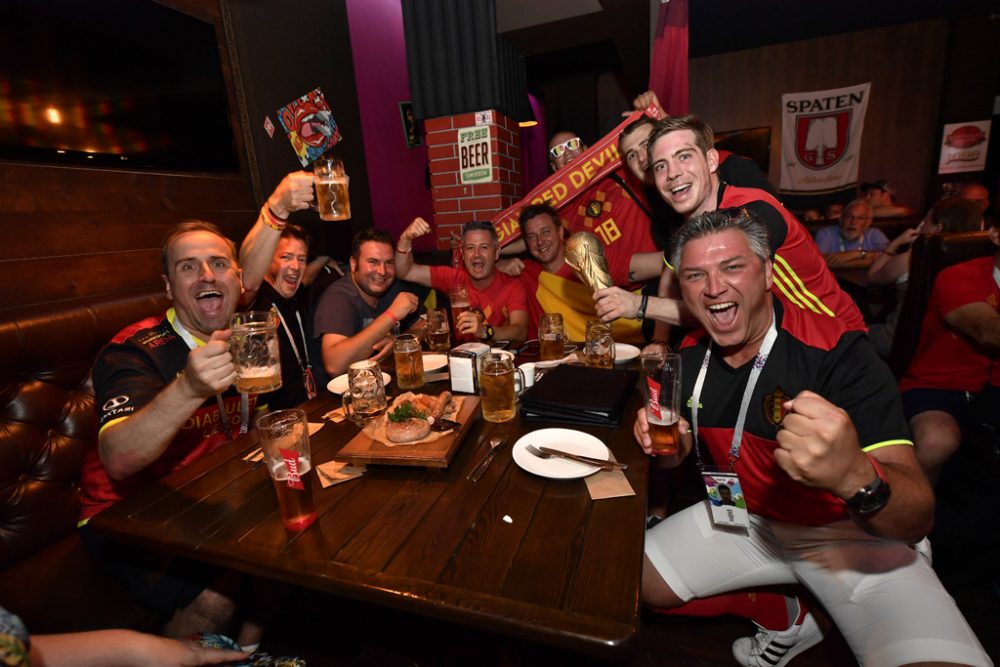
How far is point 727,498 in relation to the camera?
137 centimetres

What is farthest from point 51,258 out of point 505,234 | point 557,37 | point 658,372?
point 557,37

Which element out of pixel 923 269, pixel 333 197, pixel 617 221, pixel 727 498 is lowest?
pixel 727 498

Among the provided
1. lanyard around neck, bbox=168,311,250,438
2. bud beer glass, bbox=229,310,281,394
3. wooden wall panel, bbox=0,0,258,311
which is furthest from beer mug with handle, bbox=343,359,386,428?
wooden wall panel, bbox=0,0,258,311

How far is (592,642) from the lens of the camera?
760mm

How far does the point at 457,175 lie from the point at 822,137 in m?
7.33

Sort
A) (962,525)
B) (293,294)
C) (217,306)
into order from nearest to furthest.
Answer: (217,306) < (962,525) < (293,294)

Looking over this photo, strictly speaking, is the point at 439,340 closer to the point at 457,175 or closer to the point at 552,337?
the point at 552,337

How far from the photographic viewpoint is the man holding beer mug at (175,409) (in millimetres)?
1278

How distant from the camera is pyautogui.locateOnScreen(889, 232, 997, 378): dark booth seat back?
2471 mm

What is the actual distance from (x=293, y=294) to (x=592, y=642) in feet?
7.89

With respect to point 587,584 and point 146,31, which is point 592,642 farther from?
point 146,31

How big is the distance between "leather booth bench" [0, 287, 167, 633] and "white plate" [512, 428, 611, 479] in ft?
4.29

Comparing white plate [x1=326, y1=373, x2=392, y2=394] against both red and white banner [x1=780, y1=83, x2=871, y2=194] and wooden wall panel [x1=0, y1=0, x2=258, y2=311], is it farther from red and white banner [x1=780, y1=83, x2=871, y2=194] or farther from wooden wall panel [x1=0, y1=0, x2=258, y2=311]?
red and white banner [x1=780, y1=83, x2=871, y2=194]

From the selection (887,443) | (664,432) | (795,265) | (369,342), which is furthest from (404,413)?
(795,265)
